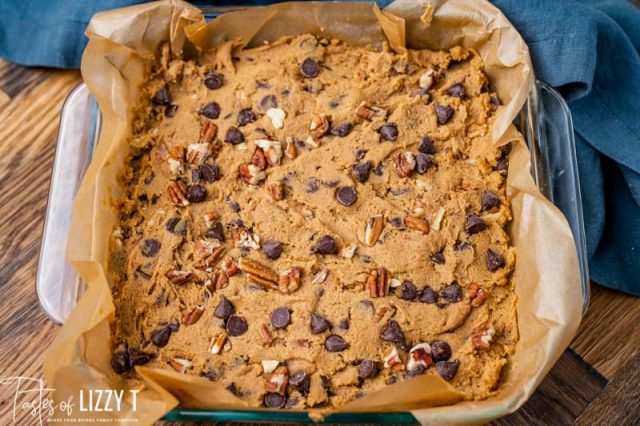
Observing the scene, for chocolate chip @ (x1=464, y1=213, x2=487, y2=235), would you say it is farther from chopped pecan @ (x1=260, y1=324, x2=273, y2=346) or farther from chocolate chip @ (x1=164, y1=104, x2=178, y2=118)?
chocolate chip @ (x1=164, y1=104, x2=178, y2=118)

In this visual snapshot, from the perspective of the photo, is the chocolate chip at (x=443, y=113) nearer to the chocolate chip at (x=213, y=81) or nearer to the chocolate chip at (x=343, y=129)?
the chocolate chip at (x=343, y=129)

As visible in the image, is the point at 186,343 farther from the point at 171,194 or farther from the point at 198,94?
the point at 198,94

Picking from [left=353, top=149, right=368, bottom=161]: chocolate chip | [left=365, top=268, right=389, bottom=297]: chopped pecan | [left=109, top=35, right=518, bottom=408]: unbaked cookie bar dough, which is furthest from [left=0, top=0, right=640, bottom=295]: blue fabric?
[left=365, top=268, right=389, bottom=297]: chopped pecan

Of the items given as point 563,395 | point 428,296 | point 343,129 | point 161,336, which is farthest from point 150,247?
point 563,395

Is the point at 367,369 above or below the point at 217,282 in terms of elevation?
below

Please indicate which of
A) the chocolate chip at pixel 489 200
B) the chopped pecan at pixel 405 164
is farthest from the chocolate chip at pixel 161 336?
the chocolate chip at pixel 489 200

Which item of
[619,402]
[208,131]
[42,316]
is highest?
[208,131]

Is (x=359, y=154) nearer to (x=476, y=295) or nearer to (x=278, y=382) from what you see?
(x=476, y=295)

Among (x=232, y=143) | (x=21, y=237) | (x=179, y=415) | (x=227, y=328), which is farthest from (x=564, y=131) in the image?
(x=21, y=237)
